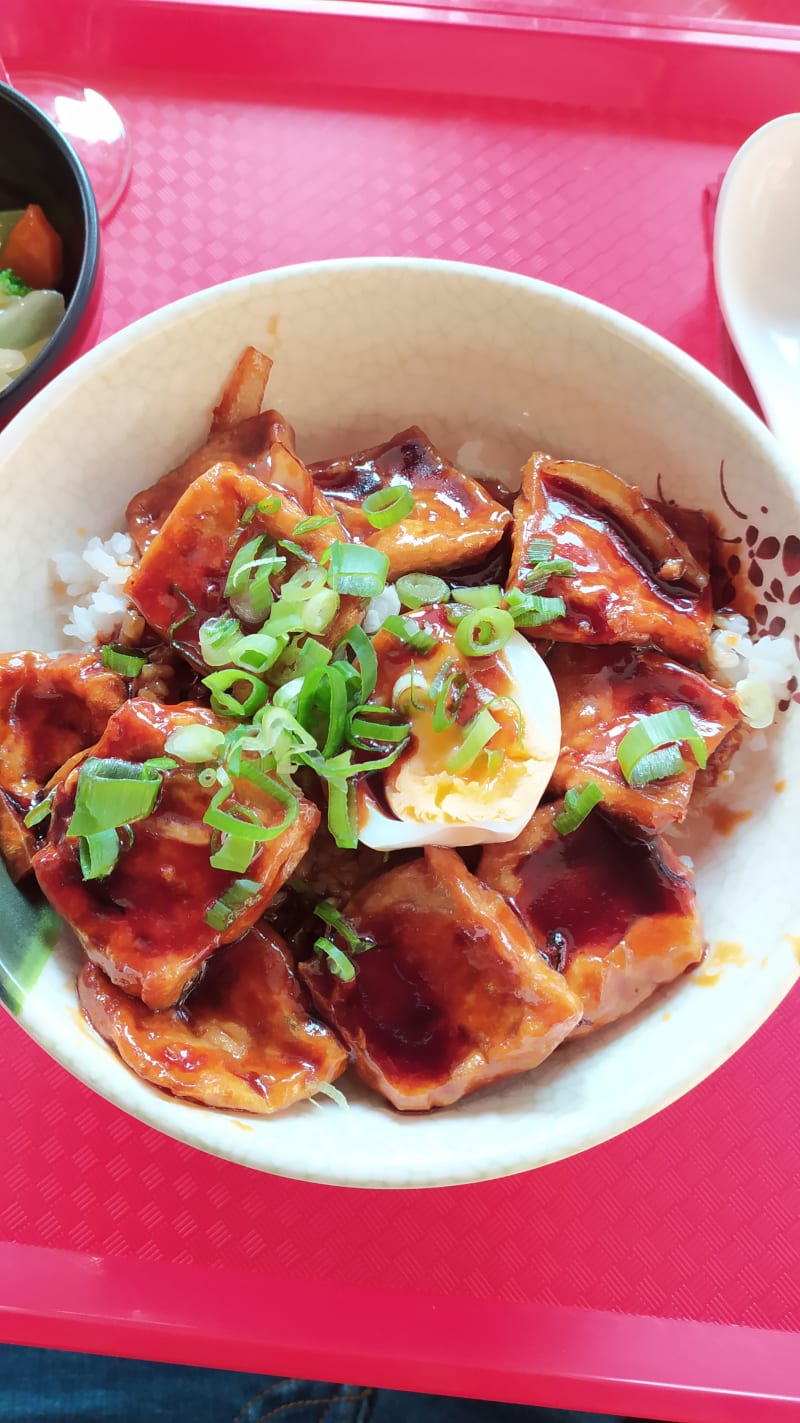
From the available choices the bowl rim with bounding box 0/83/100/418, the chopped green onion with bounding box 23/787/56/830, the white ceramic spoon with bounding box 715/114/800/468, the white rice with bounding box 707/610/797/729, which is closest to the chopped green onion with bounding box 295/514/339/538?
the chopped green onion with bounding box 23/787/56/830

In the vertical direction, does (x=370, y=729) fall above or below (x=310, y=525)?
below

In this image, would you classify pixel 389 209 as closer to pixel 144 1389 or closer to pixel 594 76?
pixel 594 76

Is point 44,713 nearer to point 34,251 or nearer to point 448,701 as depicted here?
point 448,701

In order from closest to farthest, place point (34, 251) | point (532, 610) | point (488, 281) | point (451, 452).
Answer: point (532, 610) → point (488, 281) → point (451, 452) → point (34, 251)

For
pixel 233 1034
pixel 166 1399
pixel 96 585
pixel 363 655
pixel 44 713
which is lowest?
pixel 166 1399

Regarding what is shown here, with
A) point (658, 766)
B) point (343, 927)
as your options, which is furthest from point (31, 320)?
point (658, 766)

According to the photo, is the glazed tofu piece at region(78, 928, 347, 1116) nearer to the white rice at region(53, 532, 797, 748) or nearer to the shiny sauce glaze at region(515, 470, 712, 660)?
the white rice at region(53, 532, 797, 748)

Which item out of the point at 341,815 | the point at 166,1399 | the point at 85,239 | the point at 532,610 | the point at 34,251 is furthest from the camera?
the point at 166,1399
